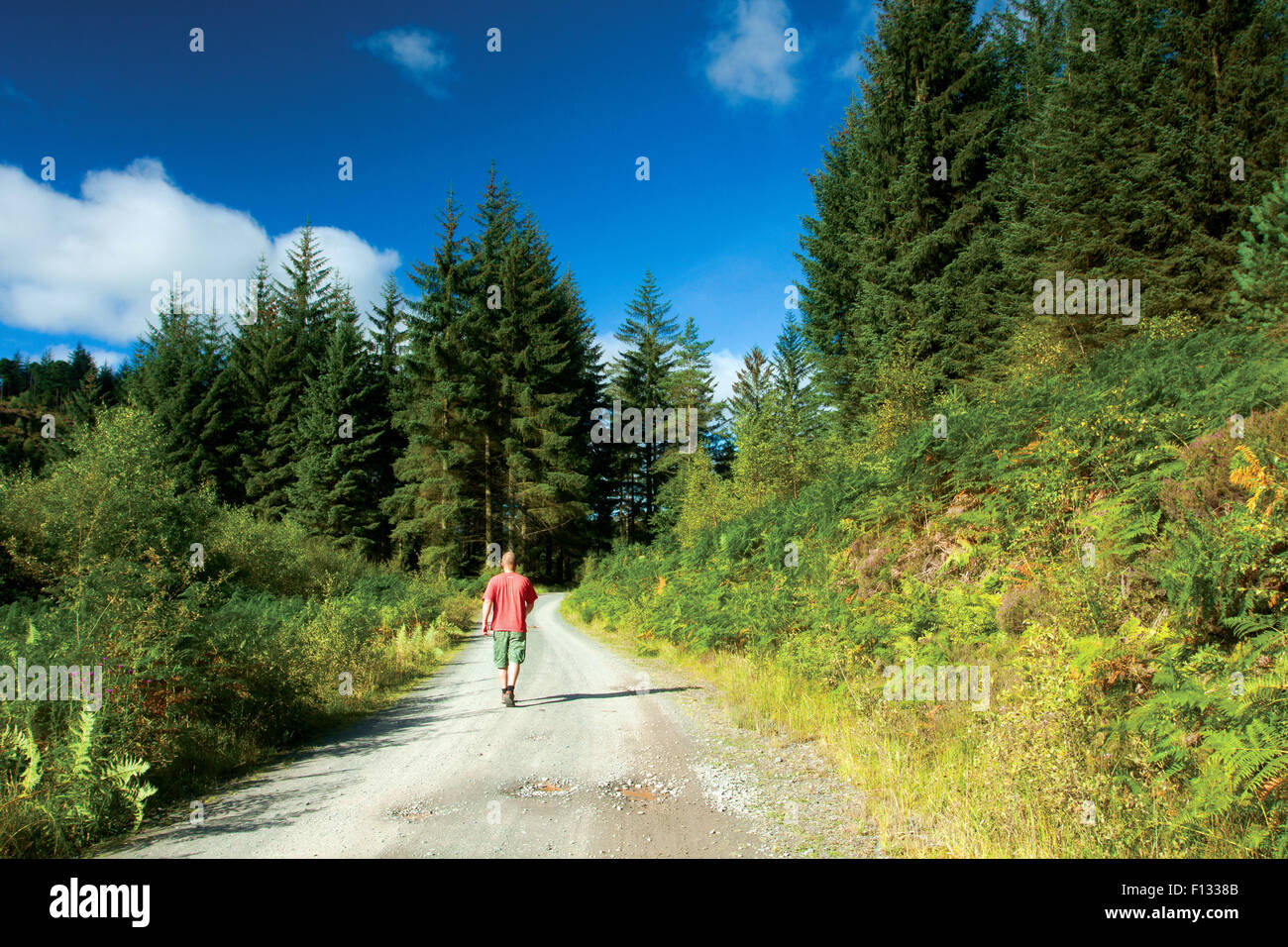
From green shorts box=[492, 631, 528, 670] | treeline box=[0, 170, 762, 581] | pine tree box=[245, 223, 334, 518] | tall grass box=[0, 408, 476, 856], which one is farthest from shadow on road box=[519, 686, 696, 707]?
pine tree box=[245, 223, 334, 518]

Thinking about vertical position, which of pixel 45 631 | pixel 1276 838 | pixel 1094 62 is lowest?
pixel 1276 838

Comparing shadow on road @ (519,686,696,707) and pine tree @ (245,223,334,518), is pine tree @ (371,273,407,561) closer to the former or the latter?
pine tree @ (245,223,334,518)

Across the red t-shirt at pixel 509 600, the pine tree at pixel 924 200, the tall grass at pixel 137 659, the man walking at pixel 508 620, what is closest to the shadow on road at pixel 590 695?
the man walking at pixel 508 620

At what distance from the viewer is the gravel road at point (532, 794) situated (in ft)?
11.9

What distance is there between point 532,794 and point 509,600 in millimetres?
4505

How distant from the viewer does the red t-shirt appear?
875cm

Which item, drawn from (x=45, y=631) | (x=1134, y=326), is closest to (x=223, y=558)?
(x=45, y=631)

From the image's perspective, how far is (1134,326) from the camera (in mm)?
16562

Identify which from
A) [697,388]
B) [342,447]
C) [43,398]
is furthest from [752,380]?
[43,398]

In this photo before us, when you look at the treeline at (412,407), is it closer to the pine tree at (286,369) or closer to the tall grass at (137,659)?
the pine tree at (286,369)

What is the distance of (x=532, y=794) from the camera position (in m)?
4.56

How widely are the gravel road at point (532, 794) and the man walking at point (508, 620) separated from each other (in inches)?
21.1

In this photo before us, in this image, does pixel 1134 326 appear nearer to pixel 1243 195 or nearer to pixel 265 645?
pixel 1243 195
